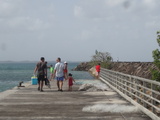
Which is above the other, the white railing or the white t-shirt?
the white t-shirt

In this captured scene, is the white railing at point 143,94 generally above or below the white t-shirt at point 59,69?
below

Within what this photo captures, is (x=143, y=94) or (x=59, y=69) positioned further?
(x=59, y=69)

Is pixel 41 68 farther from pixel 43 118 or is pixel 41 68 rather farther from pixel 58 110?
pixel 43 118

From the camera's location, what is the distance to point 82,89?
61.9 feet

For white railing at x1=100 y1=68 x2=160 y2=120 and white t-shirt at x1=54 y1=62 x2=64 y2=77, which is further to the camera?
white t-shirt at x1=54 y1=62 x2=64 y2=77

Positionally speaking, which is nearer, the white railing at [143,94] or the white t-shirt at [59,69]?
the white railing at [143,94]

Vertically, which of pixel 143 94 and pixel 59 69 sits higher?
pixel 59 69

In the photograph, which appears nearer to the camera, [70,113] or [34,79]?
[70,113]

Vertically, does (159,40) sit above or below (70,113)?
above

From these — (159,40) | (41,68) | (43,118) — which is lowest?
(43,118)

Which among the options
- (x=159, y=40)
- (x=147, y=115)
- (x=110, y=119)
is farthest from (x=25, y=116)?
(x=159, y=40)

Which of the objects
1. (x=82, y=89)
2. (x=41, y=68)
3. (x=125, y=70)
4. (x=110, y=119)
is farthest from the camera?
(x=125, y=70)

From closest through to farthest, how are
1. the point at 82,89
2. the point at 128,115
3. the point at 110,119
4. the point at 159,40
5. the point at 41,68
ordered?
the point at 110,119
the point at 128,115
the point at 41,68
the point at 82,89
the point at 159,40

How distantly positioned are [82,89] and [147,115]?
9.28 meters
